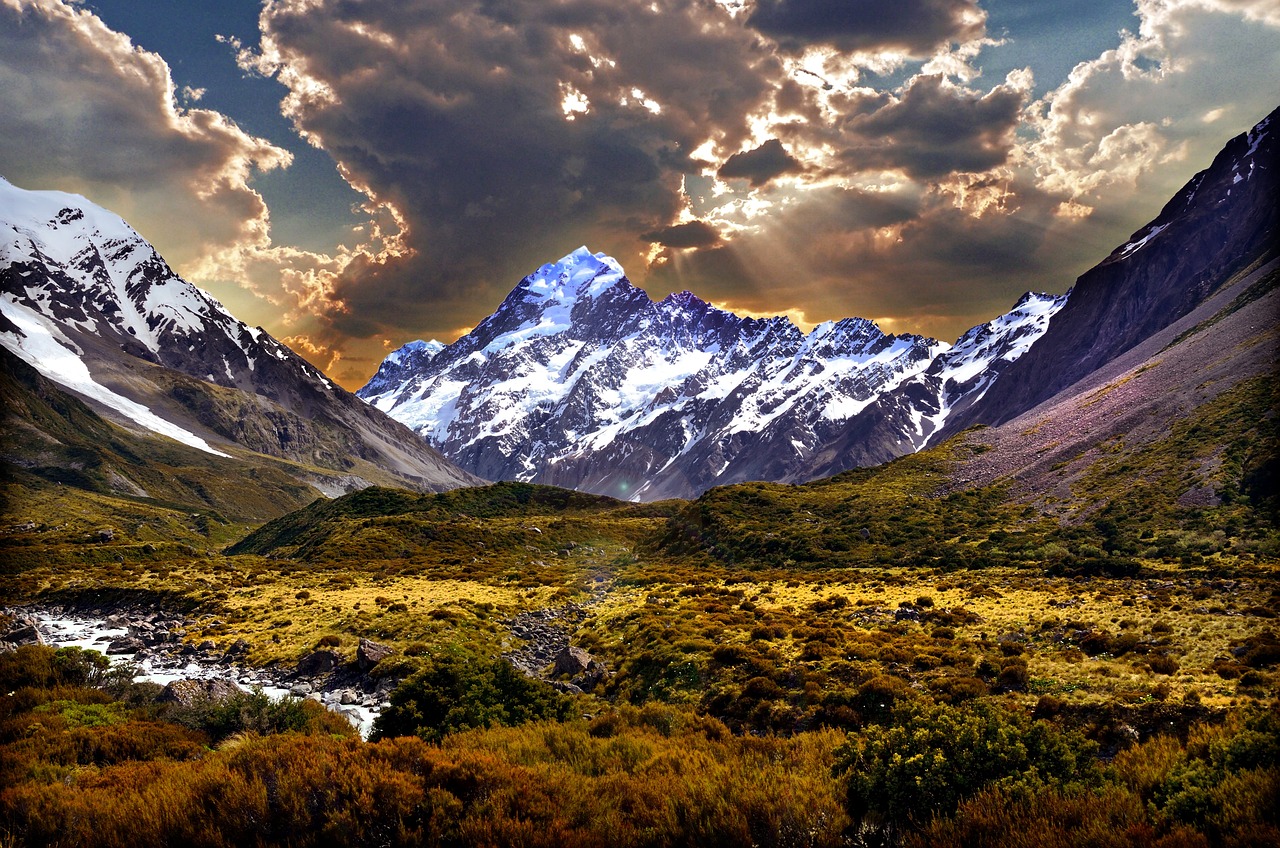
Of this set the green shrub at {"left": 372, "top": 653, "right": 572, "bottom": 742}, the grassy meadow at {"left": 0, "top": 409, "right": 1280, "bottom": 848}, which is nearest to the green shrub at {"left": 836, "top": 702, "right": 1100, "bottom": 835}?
the grassy meadow at {"left": 0, "top": 409, "right": 1280, "bottom": 848}

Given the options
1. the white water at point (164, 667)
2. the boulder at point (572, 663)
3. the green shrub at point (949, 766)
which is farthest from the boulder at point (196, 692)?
the green shrub at point (949, 766)

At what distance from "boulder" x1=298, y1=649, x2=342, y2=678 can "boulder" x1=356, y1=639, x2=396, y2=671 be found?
59.6 inches

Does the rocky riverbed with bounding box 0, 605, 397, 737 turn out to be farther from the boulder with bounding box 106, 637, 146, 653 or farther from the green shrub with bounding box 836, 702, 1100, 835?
the green shrub with bounding box 836, 702, 1100, 835

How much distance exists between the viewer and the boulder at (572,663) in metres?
28.2

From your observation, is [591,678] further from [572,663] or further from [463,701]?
[463,701]

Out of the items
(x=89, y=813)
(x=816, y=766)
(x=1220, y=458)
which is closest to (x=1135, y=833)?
(x=816, y=766)

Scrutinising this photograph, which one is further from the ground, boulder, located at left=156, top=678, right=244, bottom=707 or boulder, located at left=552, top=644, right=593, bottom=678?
boulder, located at left=156, top=678, right=244, bottom=707

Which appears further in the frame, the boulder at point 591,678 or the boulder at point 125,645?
the boulder at point 125,645

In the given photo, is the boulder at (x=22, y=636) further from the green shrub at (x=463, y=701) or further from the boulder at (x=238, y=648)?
the green shrub at (x=463, y=701)

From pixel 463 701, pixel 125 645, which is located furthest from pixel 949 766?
pixel 125 645

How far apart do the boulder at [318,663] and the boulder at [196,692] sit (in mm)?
8041

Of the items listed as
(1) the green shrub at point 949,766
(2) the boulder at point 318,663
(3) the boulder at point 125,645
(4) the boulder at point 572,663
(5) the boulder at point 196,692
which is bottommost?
(3) the boulder at point 125,645

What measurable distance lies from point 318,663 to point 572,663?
13.0 metres

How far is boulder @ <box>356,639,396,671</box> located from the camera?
28719mm
